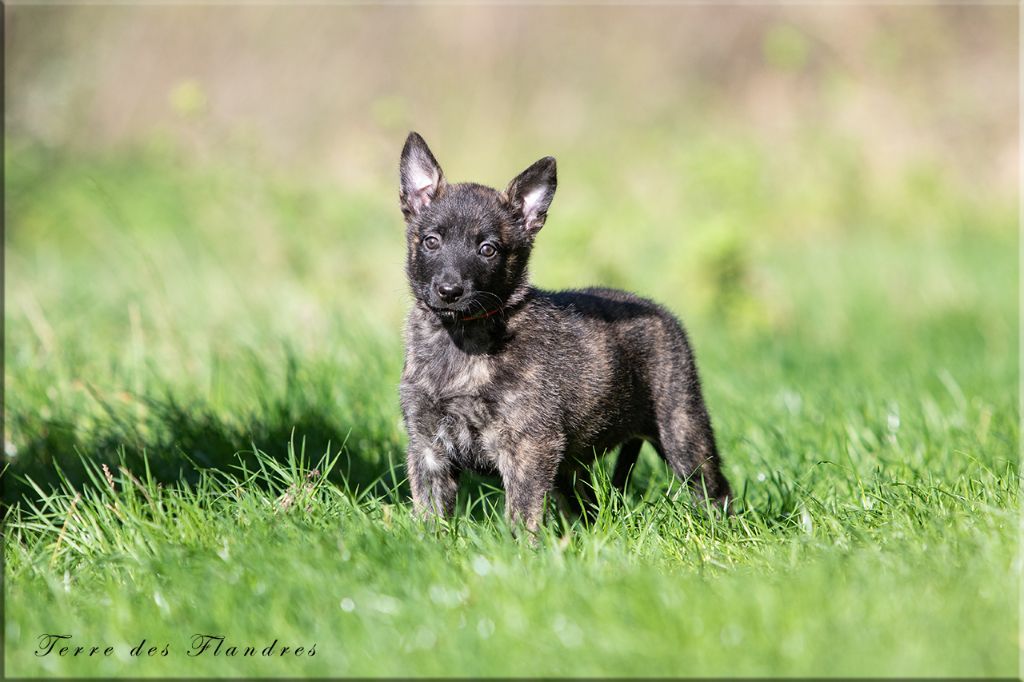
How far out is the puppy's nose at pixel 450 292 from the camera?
4250 mm

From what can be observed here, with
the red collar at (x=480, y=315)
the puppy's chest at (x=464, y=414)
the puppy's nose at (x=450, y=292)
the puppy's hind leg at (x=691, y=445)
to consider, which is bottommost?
the puppy's hind leg at (x=691, y=445)

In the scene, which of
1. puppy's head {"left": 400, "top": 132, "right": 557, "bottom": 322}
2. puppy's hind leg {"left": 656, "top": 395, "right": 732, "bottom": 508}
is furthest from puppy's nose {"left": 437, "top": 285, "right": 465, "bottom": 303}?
puppy's hind leg {"left": 656, "top": 395, "right": 732, "bottom": 508}

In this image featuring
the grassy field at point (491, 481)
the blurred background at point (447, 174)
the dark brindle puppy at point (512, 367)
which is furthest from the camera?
the blurred background at point (447, 174)

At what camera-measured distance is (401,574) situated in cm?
340

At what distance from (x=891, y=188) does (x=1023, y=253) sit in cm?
183

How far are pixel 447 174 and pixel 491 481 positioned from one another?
6350 millimetres

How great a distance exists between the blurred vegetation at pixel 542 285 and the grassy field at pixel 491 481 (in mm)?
24

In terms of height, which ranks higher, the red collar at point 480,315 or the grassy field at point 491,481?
the red collar at point 480,315

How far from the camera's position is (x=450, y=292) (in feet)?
14.0

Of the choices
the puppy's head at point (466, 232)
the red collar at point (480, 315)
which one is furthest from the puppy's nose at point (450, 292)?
the red collar at point (480, 315)

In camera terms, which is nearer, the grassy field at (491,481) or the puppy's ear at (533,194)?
the grassy field at (491,481)

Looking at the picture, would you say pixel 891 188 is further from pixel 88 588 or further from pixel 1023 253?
pixel 88 588

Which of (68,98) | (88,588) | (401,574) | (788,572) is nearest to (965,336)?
(788,572)

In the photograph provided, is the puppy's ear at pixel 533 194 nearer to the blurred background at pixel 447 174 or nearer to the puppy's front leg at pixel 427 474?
the puppy's front leg at pixel 427 474
